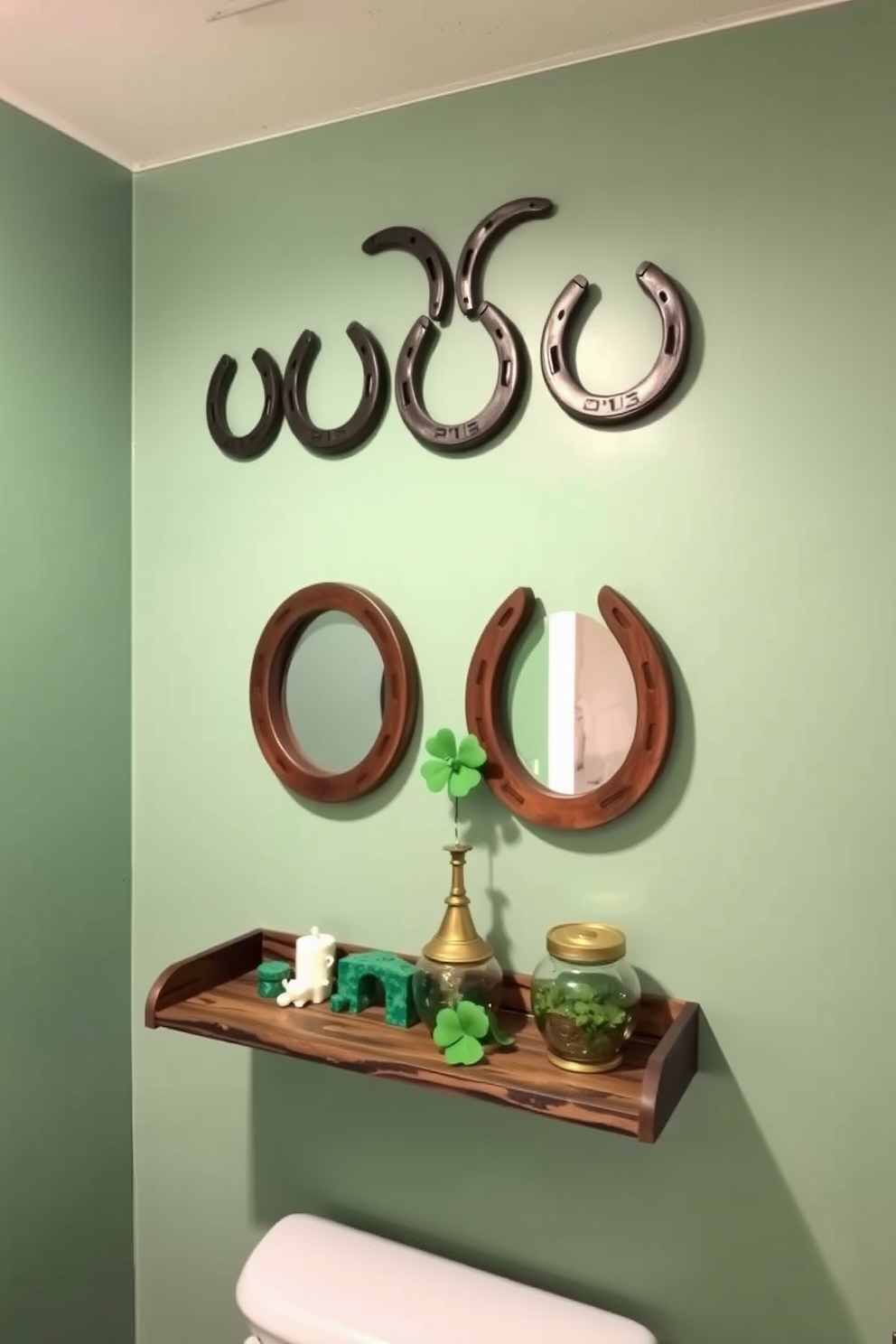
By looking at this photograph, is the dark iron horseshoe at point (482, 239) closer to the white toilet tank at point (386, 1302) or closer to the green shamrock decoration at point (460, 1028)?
the green shamrock decoration at point (460, 1028)

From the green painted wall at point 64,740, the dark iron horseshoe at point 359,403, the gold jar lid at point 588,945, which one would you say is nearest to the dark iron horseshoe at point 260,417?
the dark iron horseshoe at point 359,403

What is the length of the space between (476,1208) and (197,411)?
112 centimetres

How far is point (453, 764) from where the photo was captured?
48.6 inches

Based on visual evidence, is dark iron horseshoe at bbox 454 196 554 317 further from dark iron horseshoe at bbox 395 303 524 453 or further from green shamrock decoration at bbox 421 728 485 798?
green shamrock decoration at bbox 421 728 485 798

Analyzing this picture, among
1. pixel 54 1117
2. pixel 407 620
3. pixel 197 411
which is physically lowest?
pixel 54 1117

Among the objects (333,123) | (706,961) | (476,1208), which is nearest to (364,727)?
(706,961)

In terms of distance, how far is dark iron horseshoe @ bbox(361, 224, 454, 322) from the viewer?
4.18ft

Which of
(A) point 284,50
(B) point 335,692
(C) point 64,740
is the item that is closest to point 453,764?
(B) point 335,692

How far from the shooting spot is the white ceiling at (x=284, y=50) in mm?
1126

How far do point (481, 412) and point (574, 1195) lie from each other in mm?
939

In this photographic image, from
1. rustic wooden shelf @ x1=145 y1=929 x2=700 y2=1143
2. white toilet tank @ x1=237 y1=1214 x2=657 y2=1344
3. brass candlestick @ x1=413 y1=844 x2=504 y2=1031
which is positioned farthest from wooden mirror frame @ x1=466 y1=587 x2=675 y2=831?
white toilet tank @ x1=237 y1=1214 x2=657 y2=1344

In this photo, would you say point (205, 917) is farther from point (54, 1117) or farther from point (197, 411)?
point (197, 411)

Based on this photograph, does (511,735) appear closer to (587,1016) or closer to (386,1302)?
(587,1016)

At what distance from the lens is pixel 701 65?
115 centimetres
